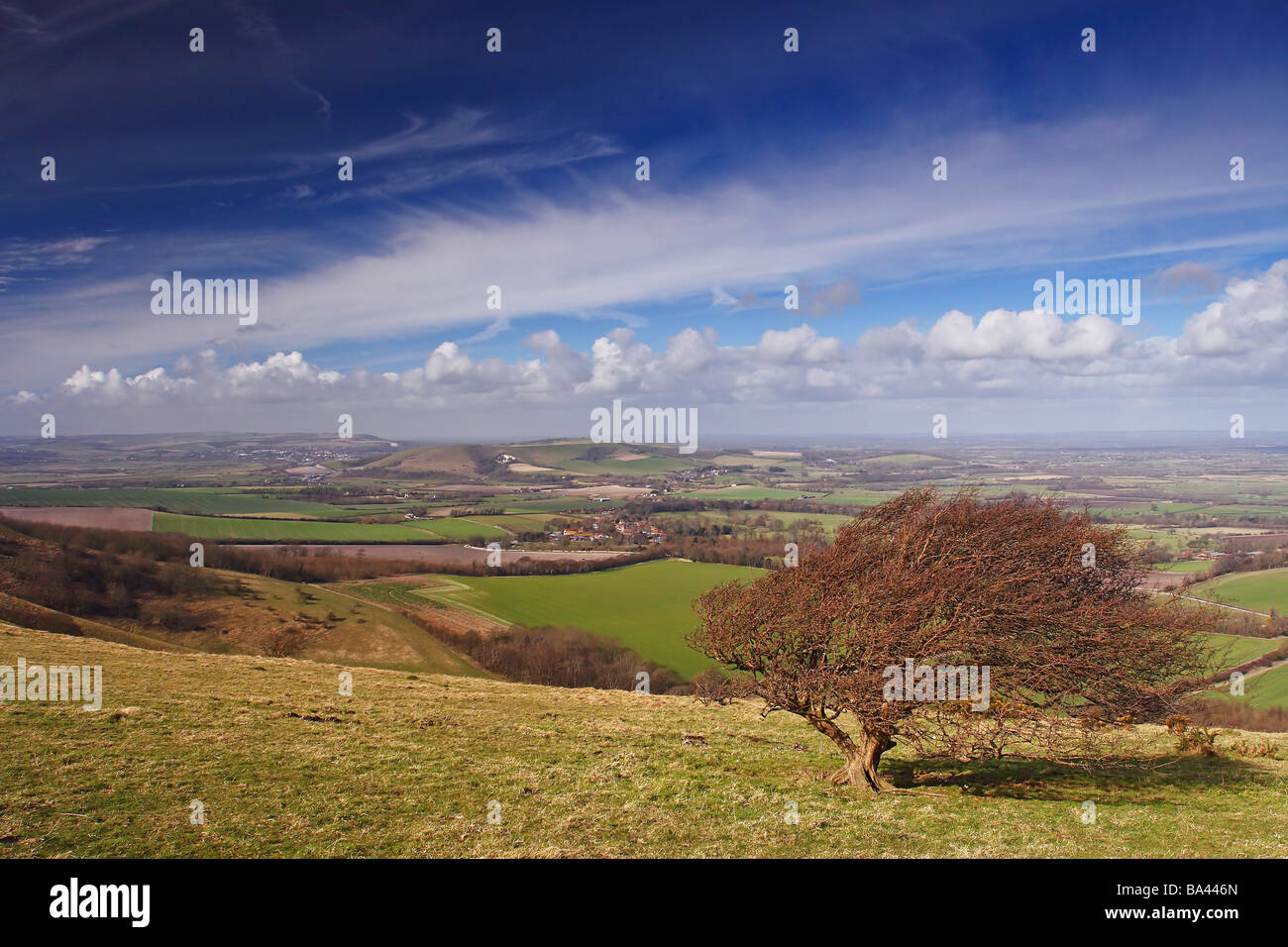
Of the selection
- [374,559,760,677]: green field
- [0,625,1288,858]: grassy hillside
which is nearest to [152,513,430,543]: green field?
[374,559,760,677]: green field

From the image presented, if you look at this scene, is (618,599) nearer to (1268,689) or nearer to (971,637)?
(1268,689)

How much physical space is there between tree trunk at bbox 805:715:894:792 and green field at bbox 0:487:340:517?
14430 centimetres

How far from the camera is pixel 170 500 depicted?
14488 cm

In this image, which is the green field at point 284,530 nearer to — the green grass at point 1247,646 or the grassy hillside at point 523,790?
the grassy hillside at point 523,790

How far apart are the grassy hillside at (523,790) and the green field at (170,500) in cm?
13423

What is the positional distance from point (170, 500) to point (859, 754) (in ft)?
569

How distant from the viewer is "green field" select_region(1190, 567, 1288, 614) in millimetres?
57562

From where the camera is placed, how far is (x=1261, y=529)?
321 feet

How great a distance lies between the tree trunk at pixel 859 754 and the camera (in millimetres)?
15070

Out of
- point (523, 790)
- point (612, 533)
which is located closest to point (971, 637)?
point (523, 790)

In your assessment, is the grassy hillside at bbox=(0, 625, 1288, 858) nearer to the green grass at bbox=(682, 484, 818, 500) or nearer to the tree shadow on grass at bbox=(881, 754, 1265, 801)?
the tree shadow on grass at bbox=(881, 754, 1265, 801)

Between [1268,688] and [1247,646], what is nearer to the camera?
[1268,688]
